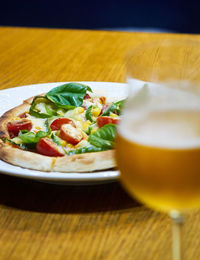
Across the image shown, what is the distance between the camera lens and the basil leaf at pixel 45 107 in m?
2.00

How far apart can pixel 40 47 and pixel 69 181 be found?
2131 mm

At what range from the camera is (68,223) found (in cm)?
128

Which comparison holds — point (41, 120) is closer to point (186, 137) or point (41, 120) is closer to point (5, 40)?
point (186, 137)

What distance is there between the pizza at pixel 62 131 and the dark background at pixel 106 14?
15.8ft

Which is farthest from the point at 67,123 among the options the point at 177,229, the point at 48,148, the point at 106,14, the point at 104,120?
the point at 106,14

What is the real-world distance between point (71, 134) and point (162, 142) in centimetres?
94

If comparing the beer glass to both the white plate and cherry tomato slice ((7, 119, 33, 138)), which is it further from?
cherry tomato slice ((7, 119, 33, 138))

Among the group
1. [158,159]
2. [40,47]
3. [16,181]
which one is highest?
[158,159]

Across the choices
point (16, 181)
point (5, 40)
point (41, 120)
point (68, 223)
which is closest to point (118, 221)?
point (68, 223)

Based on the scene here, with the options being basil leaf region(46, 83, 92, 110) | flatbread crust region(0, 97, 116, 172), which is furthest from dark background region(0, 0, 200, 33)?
flatbread crust region(0, 97, 116, 172)

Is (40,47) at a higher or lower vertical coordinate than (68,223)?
lower

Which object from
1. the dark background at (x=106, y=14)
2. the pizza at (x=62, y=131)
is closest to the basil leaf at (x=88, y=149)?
the pizza at (x=62, y=131)

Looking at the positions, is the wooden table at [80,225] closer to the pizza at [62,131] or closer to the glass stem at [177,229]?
the pizza at [62,131]

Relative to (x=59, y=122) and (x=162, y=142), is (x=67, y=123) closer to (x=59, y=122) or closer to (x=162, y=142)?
(x=59, y=122)
